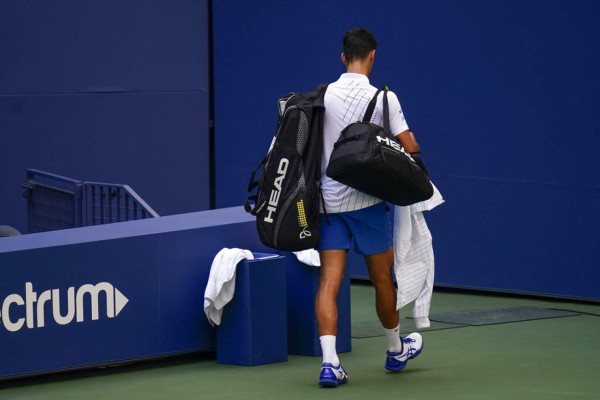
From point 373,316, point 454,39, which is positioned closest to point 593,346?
point 373,316

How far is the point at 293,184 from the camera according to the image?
6.87m

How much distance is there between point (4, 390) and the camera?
7.05 metres

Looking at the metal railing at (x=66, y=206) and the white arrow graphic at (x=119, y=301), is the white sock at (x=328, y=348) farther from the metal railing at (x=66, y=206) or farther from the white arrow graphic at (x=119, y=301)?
the metal railing at (x=66, y=206)

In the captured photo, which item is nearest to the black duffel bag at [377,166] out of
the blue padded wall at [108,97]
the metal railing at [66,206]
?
the metal railing at [66,206]

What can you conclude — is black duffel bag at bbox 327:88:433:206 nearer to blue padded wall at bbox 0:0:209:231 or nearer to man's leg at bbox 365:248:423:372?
man's leg at bbox 365:248:423:372

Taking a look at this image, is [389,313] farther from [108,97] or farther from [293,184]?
[108,97]

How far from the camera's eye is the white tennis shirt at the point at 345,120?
6.93 m

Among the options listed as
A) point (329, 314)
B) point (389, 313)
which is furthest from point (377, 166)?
point (389, 313)

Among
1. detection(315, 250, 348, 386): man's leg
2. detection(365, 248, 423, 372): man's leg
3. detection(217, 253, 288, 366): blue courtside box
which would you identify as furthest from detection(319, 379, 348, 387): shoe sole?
detection(217, 253, 288, 366): blue courtside box

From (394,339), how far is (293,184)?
1.10 metres

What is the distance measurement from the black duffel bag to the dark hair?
1.45 feet

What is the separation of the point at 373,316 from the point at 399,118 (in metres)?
3.15

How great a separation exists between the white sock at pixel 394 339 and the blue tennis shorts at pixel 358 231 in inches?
19.5

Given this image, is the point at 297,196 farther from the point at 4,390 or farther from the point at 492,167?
the point at 492,167
